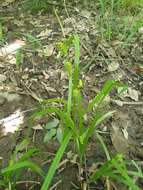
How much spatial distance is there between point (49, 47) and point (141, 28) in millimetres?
757

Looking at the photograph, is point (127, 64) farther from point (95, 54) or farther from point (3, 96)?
point (3, 96)

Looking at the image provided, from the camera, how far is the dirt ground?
6.41 feet

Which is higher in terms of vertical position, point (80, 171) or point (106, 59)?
point (106, 59)

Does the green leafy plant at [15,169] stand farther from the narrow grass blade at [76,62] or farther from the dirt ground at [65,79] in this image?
the narrow grass blade at [76,62]

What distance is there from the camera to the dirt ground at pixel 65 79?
1.95m

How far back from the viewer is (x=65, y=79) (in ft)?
7.88

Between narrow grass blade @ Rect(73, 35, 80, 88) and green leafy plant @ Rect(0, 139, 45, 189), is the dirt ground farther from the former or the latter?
narrow grass blade @ Rect(73, 35, 80, 88)

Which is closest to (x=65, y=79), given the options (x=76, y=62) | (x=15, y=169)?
(x=76, y=62)

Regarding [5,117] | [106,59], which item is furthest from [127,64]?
[5,117]

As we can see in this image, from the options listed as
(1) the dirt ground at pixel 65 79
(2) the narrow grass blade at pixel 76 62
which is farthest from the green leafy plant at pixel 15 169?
(2) the narrow grass blade at pixel 76 62

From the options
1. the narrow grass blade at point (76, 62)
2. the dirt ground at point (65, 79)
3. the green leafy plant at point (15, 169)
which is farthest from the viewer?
the dirt ground at point (65, 79)

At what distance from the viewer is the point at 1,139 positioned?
204 cm

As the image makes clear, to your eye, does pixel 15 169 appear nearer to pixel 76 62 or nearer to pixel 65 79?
pixel 76 62

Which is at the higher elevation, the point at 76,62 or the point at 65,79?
the point at 76,62
